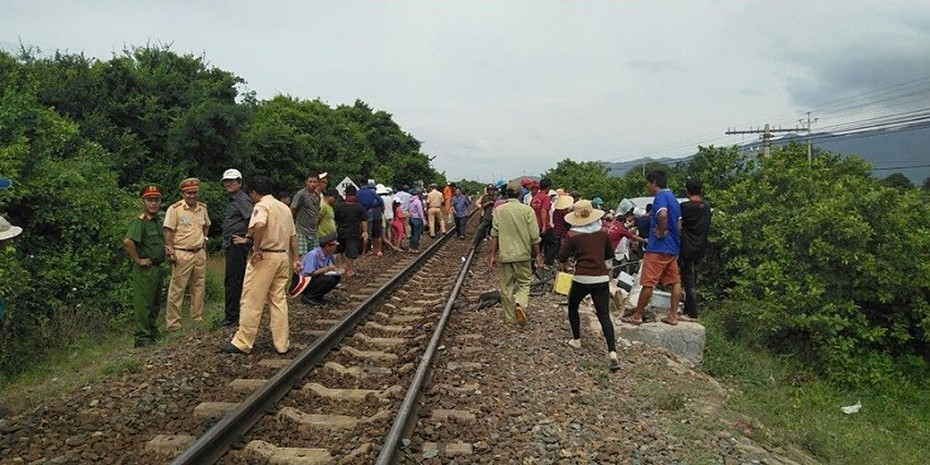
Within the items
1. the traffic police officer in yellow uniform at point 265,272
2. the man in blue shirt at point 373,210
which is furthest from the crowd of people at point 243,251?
the man in blue shirt at point 373,210

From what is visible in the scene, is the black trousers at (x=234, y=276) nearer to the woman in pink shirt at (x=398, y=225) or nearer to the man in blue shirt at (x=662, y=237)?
the man in blue shirt at (x=662, y=237)

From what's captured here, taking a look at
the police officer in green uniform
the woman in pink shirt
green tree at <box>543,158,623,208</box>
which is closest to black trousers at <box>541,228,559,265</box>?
the police officer in green uniform

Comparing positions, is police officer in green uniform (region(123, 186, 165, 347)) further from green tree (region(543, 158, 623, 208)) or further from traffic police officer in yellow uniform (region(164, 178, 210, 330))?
green tree (region(543, 158, 623, 208))

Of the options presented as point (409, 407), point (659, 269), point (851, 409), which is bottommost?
point (851, 409)

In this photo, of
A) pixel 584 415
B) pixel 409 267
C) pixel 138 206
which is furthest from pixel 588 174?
pixel 584 415

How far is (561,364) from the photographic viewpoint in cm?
665

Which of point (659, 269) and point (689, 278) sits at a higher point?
point (659, 269)

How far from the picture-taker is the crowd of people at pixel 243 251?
21.2 feet

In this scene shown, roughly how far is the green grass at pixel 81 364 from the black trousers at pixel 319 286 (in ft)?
3.81

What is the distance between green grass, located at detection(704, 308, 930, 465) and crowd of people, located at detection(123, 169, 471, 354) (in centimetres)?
461

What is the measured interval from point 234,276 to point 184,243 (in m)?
0.79

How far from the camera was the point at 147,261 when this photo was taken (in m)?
7.23

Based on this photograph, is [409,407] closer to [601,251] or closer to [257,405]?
[257,405]

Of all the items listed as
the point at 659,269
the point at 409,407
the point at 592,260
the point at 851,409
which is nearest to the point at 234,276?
the point at 409,407
